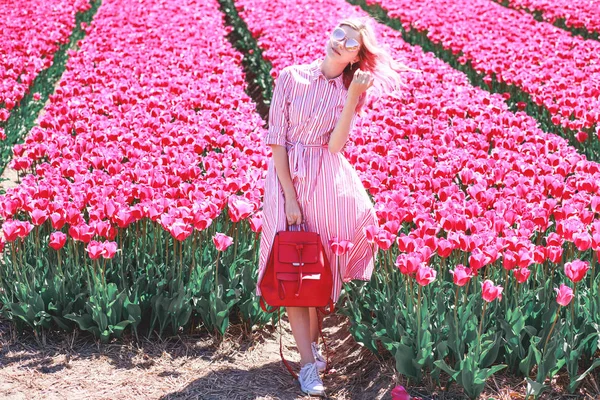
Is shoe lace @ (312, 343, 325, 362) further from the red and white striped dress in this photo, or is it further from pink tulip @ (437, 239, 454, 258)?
pink tulip @ (437, 239, 454, 258)

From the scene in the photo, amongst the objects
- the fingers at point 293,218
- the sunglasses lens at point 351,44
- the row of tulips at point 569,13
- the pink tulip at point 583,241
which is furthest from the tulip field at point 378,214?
the row of tulips at point 569,13

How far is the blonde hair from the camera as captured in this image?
3520 mm

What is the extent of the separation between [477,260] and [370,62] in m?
1.02

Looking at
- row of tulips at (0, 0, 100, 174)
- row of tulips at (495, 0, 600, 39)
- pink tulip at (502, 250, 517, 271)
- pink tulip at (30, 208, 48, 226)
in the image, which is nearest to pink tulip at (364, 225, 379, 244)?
pink tulip at (502, 250, 517, 271)

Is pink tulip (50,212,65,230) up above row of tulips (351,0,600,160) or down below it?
above

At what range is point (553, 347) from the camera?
3354 millimetres

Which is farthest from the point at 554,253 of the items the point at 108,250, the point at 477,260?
the point at 108,250

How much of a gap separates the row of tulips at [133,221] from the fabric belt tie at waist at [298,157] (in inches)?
22.5

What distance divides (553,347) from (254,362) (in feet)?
5.02

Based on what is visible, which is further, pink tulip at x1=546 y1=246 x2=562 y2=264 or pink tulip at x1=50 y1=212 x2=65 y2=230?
pink tulip at x1=50 y1=212 x2=65 y2=230

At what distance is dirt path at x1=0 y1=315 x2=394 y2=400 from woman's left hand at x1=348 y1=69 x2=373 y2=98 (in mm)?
1338

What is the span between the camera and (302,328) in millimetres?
3672

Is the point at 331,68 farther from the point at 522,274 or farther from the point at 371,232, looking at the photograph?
the point at 522,274

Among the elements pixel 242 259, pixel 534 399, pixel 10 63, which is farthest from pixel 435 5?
pixel 534 399
